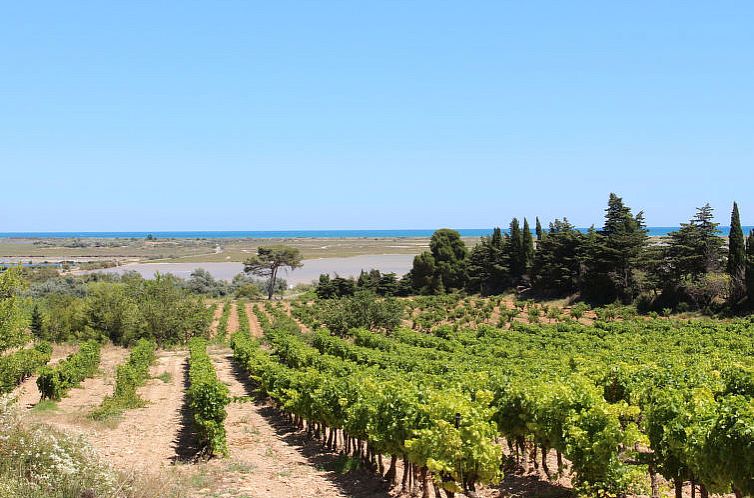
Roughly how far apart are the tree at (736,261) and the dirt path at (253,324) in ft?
117

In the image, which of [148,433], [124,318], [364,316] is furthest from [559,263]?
[148,433]

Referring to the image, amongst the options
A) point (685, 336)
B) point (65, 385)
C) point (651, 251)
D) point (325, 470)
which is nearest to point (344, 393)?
point (325, 470)

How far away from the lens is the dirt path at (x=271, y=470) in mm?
14055

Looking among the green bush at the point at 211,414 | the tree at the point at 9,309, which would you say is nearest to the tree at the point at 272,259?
the tree at the point at 9,309

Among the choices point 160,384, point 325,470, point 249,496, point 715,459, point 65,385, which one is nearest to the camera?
point 715,459

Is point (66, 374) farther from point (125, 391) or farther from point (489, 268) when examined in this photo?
point (489, 268)

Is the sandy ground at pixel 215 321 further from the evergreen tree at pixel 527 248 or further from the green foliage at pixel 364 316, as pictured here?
the evergreen tree at pixel 527 248

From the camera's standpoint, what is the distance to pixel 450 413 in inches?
457

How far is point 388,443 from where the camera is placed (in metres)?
13.0

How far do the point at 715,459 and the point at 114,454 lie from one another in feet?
50.4

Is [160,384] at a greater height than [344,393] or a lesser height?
lesser

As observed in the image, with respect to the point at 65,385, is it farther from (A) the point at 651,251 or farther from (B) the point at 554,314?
(A) the point at 651,251

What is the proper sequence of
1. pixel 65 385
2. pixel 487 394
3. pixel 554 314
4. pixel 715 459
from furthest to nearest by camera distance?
pixel 554 314 → pixel 65 385 → pixel 487 394 → pixel 715 459

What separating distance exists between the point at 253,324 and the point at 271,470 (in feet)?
123
